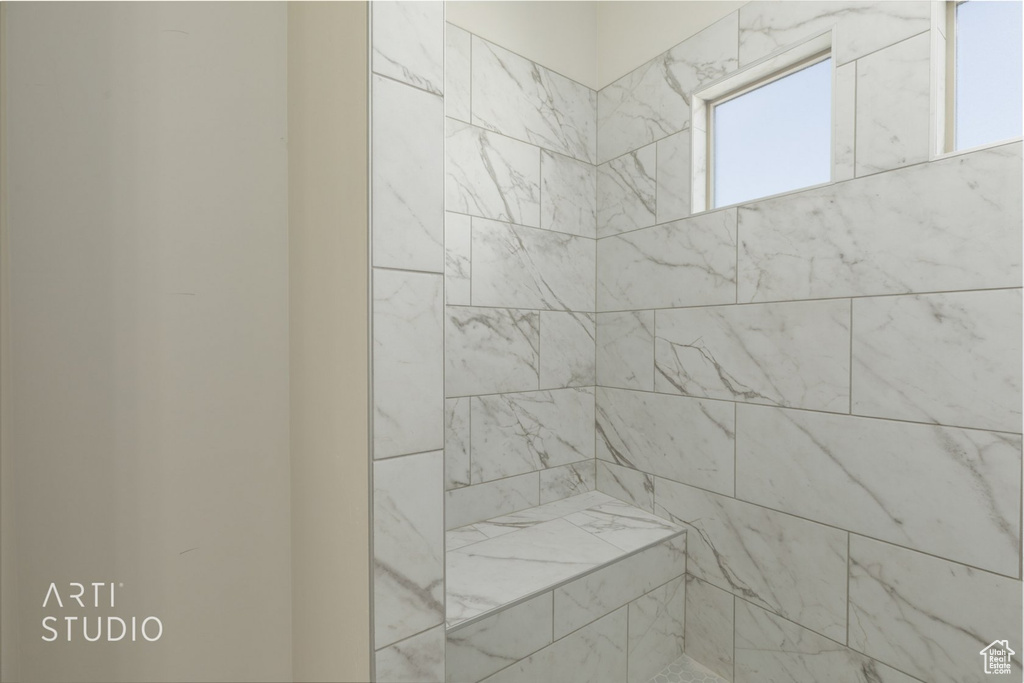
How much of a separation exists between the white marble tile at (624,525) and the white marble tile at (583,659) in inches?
9.0

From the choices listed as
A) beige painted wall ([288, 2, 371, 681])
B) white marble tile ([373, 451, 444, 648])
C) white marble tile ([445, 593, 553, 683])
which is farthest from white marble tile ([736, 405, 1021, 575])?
beige painted wall ([288, 2, 371, 681])

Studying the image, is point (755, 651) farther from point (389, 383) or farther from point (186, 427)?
point (186, 427)

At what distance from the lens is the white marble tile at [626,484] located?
6.45 ft

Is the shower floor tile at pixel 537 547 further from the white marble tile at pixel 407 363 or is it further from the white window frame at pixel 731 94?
the white window frame at pixel 731 94

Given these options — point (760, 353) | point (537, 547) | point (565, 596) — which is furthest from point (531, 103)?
point (565, 596)

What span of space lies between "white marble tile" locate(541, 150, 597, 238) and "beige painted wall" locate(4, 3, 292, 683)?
1.14 metres

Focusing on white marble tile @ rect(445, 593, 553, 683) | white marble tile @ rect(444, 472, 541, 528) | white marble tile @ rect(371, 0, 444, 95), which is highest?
white marble tile @ rect(371, 0, 444, 95)

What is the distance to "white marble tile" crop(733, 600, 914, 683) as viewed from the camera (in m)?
1.35

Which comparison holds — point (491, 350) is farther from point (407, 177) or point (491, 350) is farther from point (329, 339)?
point (407, 177)

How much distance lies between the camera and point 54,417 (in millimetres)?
941

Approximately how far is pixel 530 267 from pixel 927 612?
1611 mm

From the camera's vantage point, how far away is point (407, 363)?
0.84 m

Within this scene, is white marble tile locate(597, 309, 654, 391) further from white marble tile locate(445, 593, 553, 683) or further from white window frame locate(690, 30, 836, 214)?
white marble tile locate(445, 593, 553, 683)

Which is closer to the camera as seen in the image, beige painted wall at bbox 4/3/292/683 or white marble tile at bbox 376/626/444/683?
white marble tile at bbox 376/626/444/683
